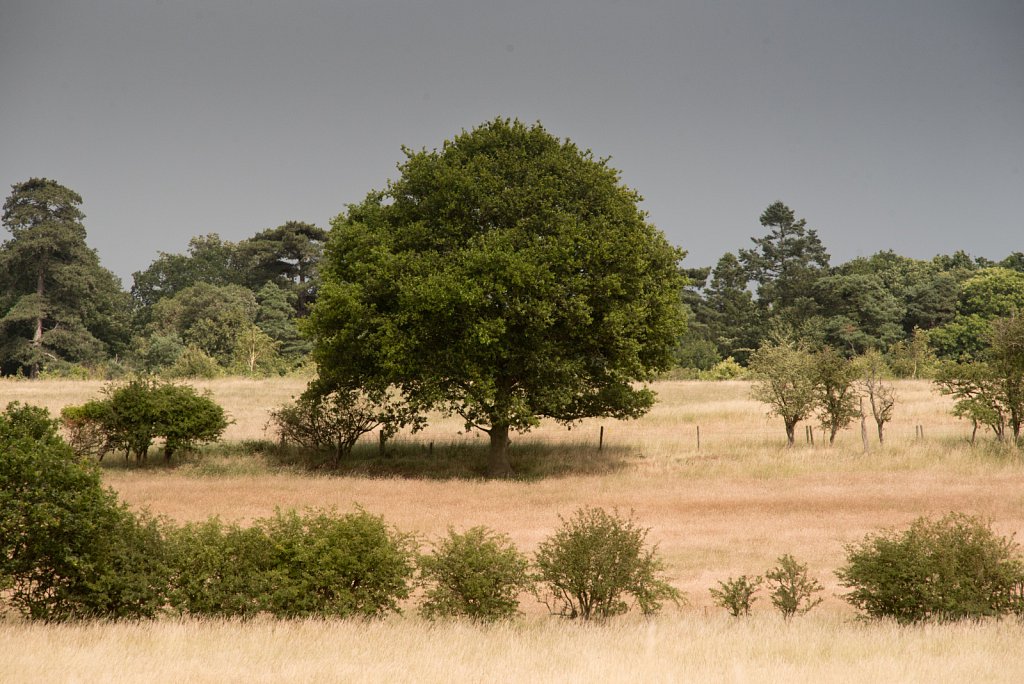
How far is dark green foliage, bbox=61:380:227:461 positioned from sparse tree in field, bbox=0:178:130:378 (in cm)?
5341

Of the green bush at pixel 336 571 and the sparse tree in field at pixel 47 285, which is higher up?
the sparse tree in field at pixel 47 285

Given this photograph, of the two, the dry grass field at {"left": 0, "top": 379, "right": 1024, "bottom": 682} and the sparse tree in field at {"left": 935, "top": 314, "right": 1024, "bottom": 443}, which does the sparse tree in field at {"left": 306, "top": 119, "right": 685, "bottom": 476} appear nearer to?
the dry grass field at {"left": 0, "top": 379, "right": 1024, "bottom": 682}

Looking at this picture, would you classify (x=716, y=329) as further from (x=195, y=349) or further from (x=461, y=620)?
(x=461, y=620)

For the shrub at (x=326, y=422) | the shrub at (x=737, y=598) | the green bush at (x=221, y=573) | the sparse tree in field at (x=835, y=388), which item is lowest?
the shrub at (x=737, y=598)

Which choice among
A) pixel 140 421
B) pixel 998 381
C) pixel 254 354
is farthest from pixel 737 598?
pixel 254 354

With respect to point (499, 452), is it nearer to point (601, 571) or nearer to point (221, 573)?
point (601, 571)

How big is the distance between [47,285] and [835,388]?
77.7 metres

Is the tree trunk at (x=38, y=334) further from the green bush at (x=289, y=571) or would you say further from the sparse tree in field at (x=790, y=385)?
the green bush at (x=289, y=571)

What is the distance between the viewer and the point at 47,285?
8919 cm

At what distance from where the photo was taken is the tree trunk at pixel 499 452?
1357 inches

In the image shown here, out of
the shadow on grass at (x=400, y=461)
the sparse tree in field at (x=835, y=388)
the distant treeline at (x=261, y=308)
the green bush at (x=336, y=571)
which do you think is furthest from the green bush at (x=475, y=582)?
the distant treeline at (x=261, y=308)

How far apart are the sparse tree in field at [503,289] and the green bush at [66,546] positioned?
18.1m

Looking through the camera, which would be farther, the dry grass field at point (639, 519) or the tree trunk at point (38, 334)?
the tree trunk at point (38, 334)

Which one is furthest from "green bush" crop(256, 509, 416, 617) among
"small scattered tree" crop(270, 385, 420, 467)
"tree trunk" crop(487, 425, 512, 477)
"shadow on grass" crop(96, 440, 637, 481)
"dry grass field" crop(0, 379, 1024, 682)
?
"small scattered tree" crop(270, 385, 420, 467)
